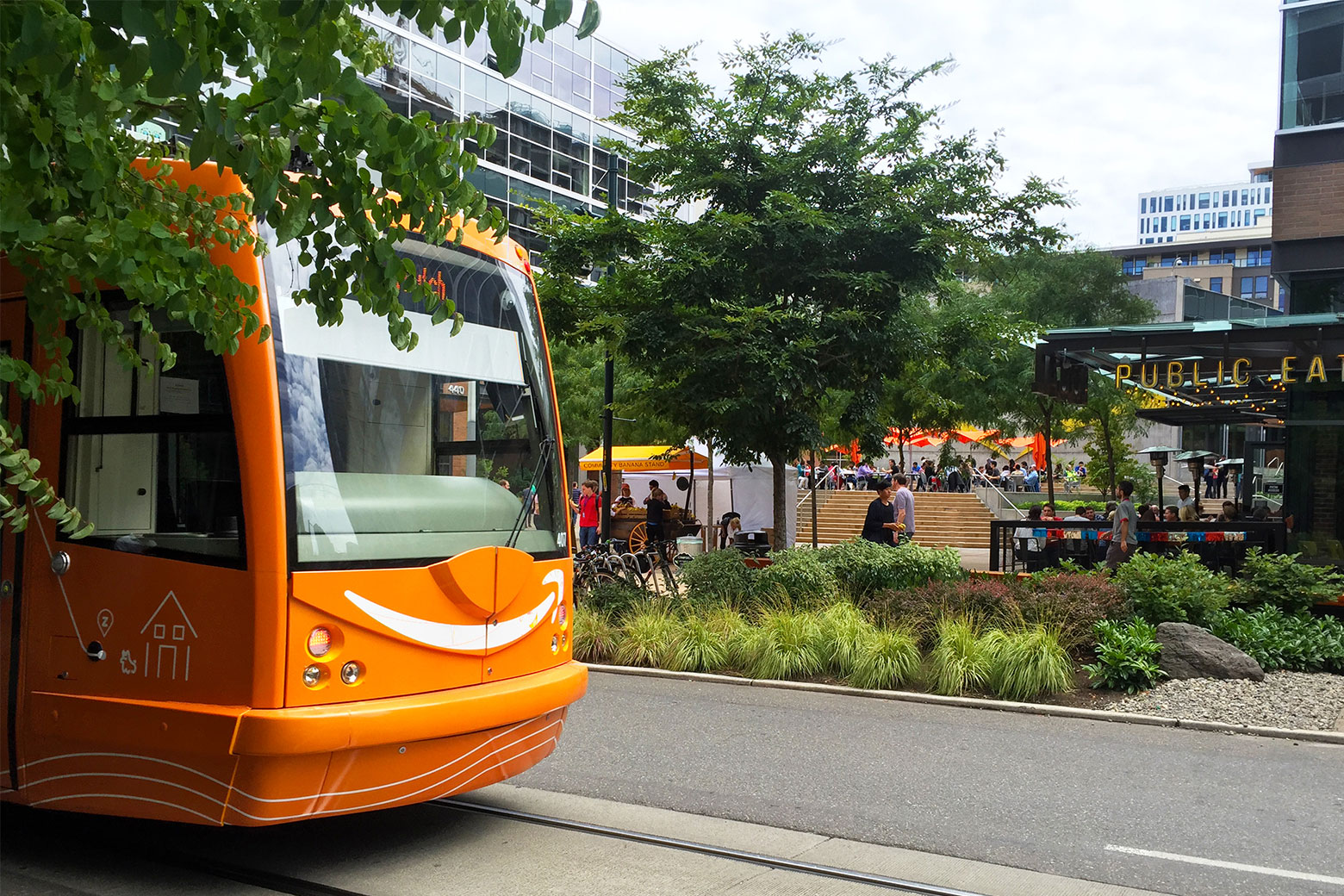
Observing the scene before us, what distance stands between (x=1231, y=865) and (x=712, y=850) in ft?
8.32

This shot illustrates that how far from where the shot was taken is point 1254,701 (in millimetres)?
9828

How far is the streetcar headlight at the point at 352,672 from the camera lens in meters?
5.15

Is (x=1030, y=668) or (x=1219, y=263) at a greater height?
(x=1219, y=263)

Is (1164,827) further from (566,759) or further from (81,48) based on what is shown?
(81,48)

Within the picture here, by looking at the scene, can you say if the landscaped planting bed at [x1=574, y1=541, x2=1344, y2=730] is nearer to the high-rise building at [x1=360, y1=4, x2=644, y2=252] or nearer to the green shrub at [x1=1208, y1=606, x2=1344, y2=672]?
the green shrub at [x1=1208, y1=606, x2=1344, y2=672]

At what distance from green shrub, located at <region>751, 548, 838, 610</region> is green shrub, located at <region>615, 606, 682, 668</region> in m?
1.20

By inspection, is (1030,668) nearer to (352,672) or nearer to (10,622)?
(352,672)

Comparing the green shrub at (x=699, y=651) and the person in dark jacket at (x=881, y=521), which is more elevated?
the person in dark jacket at (x=881, y=521)

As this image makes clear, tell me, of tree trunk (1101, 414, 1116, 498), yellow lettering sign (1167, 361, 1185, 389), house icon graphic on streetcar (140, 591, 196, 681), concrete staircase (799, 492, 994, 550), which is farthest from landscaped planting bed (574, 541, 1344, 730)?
concrete staircase (799, 492, 994, 550)

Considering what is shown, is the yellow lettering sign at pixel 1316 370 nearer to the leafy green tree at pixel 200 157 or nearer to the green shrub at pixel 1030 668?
the green shrub at pixel 1030 668

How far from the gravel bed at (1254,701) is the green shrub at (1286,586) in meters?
1.71

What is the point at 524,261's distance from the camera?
22.1 feet

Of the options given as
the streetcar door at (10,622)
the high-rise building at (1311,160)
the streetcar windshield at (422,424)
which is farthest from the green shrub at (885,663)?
the high-rise building at (1311,160)

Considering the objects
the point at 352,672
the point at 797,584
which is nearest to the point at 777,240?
the point at 797,584
